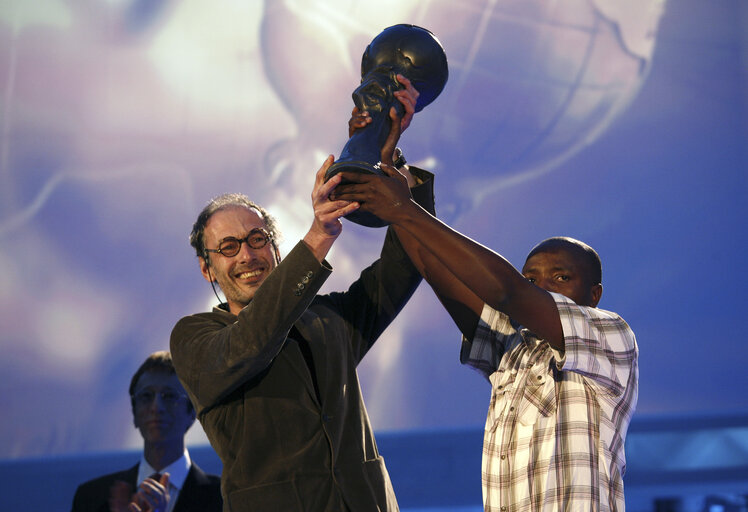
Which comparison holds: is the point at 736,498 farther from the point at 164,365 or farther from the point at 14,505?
the point at 14,505

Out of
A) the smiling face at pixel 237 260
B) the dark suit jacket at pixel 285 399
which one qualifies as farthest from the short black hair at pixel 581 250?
the smiling face at pixel 237 260

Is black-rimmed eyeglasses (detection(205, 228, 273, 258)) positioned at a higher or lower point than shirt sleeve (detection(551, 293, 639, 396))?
higher

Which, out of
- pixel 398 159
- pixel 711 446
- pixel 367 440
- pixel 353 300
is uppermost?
pixel 711 446

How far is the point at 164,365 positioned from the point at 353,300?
1.50m

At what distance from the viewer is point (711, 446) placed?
4719 mm

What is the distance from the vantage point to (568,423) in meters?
1.80

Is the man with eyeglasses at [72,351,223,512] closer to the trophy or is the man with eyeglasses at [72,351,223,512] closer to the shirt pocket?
the shirt pocket

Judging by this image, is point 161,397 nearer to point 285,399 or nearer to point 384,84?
point 285,399

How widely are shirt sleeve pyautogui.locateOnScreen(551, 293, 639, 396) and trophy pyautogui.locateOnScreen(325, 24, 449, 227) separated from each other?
0.46 meters

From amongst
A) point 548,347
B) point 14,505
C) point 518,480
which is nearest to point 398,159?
point 548,347

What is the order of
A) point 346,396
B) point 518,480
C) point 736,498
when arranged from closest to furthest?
point 518,480 → point 346,396 → point 736,498

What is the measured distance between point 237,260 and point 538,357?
0.83m

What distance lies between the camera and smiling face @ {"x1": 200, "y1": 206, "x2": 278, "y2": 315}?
2145 millimetres

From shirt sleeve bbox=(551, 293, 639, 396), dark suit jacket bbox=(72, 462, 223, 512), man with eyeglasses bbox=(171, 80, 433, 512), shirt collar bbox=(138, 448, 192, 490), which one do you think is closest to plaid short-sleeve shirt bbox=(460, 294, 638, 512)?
shirt sleeve bbox=(551, 293, 639, 396)
